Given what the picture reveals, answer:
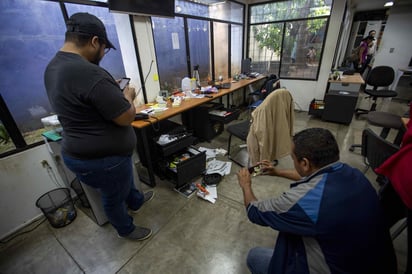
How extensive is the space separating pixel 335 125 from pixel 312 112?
51 cm

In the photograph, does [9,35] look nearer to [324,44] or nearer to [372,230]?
[372,230]

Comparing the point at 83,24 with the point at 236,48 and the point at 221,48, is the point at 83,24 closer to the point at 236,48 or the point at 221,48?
the point at 221,48

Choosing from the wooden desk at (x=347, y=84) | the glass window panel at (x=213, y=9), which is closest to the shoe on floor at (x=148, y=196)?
the glass window panel at (x=213, y=9)

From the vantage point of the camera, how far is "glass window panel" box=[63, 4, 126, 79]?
1944mm

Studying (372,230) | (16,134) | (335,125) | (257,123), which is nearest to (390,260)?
(372,230)

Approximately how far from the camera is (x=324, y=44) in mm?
3770

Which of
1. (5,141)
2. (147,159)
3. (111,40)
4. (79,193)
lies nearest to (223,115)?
(147,159)

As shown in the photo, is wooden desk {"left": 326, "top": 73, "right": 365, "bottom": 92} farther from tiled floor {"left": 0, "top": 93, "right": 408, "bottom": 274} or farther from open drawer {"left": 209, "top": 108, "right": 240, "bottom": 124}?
tiled floor {"left": 0, "top": 93, "right": 408, "bottom": 274}

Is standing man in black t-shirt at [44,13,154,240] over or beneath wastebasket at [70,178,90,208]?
over

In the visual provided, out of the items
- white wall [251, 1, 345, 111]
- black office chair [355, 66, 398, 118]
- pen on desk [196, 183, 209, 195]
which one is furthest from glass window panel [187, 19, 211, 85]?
black office chair [355, 66, 398, 118]

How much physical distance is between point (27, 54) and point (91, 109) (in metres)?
1.26

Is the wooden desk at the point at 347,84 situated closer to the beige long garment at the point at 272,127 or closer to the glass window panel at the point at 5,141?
the beige long garment at the point at 272,127

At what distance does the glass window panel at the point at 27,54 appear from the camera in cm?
149

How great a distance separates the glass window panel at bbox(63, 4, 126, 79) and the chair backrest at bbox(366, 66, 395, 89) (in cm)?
481
